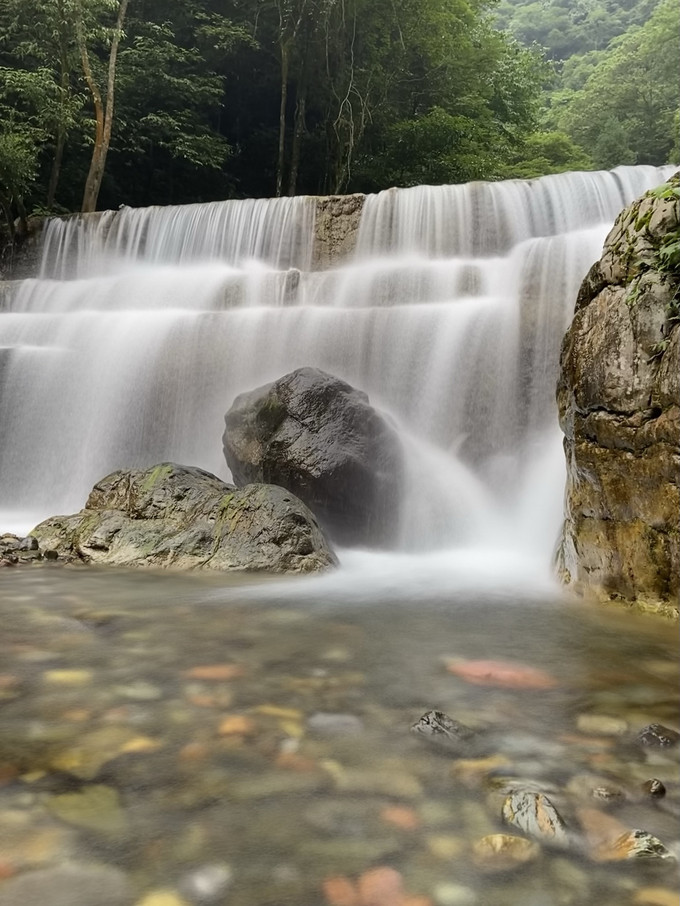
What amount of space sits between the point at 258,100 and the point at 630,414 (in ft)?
74.6

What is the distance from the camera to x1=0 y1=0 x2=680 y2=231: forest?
54.2ft

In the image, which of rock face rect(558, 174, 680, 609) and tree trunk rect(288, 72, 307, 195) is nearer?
rock face rect(558, 174, 680, 609)

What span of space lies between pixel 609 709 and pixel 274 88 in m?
24.3

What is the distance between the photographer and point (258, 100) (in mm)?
23000

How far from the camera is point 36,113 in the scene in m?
16.9

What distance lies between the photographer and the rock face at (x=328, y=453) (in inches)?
252

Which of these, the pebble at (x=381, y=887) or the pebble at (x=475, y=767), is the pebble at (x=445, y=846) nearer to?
the pebble at (x=381, y=887)

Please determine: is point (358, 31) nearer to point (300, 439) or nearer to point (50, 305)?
point (50, 305)

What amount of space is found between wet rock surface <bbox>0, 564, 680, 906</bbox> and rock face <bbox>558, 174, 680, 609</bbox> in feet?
2.21

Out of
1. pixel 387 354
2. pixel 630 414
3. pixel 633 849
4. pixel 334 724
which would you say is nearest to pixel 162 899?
pixel 334 724

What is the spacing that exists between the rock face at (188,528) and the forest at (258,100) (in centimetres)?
1241

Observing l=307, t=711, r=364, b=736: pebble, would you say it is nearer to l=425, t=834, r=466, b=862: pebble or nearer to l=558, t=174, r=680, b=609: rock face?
l=425, t=834, r=466, b=862: pebble

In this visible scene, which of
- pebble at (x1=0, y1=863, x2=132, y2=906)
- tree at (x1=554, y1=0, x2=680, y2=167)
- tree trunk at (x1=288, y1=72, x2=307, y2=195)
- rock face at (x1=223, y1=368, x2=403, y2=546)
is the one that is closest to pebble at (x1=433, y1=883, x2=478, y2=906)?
pebble at (x1=0, y1=863, x2=132, y2=906)

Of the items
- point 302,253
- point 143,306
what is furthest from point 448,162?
point 143,306
